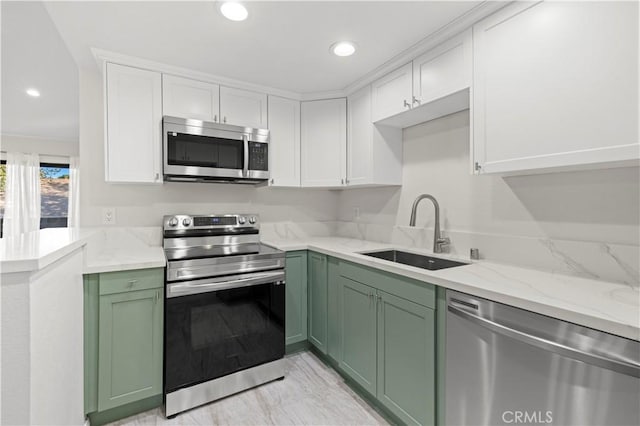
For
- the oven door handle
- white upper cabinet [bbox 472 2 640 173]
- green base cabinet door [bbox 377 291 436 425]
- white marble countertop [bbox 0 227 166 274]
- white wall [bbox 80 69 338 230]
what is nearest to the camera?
white marble countertop [bbox 0 227 166 274]

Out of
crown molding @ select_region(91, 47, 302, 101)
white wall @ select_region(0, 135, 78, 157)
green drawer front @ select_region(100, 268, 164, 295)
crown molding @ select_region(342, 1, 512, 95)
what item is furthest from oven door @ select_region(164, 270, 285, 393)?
white wall @ select_region(0, 135, 78, 157)

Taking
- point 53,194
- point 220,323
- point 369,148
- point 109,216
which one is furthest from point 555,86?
point 53,194

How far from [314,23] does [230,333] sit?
195 cm

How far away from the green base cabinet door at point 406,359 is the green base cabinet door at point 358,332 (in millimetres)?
69

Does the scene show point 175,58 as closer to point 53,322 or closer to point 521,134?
point 53,322

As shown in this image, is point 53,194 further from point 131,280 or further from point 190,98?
point 131,280

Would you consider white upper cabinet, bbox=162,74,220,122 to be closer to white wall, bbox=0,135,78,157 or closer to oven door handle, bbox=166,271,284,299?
oven door handle, bbox=166,271,284,299

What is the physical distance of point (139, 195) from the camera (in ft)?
7.85

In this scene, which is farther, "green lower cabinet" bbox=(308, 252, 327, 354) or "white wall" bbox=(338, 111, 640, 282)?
"green lower cabinet" bbox=(308, 252, 327, 354)

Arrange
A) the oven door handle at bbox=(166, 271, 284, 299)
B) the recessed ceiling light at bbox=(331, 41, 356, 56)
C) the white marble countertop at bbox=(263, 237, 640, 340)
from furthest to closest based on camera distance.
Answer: the recessed ceiling light at bbox=(331, 41, 356, 56), the oven door handle at bbox=(166, 271, 284, 299), the white marble countertop at bbox=(263, 237, 640, 340)

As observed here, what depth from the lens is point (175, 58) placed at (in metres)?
2.08

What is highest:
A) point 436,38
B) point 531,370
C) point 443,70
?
point 436,38

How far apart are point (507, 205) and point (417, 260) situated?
0.69m

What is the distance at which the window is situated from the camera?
209 inches
